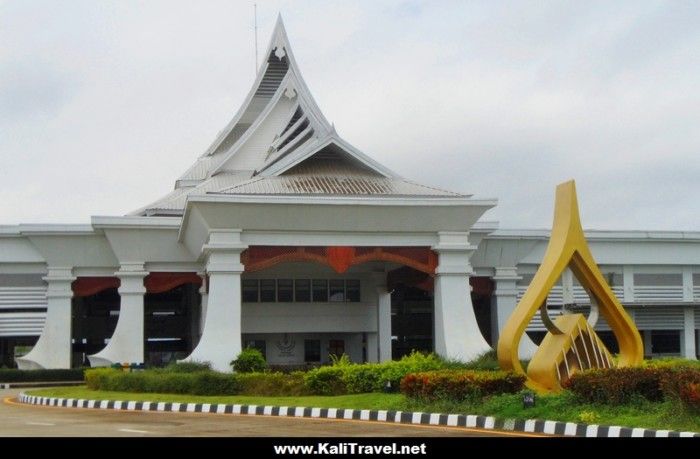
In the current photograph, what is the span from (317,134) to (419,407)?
23.4 m

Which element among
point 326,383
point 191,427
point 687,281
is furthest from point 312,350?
point 191,427

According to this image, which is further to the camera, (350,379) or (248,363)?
(248,363)

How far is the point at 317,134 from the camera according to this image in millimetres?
39625

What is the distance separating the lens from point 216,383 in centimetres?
2402

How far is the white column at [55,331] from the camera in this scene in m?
38.8

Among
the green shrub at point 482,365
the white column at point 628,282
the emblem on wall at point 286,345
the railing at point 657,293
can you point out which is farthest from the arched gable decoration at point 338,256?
the railing at point 657,293

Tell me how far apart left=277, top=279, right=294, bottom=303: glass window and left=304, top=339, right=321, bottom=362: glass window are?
2.54 meters

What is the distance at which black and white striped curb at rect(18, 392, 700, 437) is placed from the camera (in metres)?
13.5

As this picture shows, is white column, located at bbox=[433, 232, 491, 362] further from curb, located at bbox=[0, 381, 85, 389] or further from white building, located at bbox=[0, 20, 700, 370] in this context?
curb, located at bbox=[0, 381, 85, 389]

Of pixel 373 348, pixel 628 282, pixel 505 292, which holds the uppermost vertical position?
pixel 628 282

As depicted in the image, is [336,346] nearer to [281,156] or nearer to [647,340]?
[281,156]

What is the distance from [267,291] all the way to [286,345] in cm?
273

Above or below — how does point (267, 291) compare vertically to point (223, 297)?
above

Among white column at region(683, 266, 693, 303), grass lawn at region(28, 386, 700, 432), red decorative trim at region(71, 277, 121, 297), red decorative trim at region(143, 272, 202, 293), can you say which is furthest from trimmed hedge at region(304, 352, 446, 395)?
white column at region(683, 266, 693, 303)
